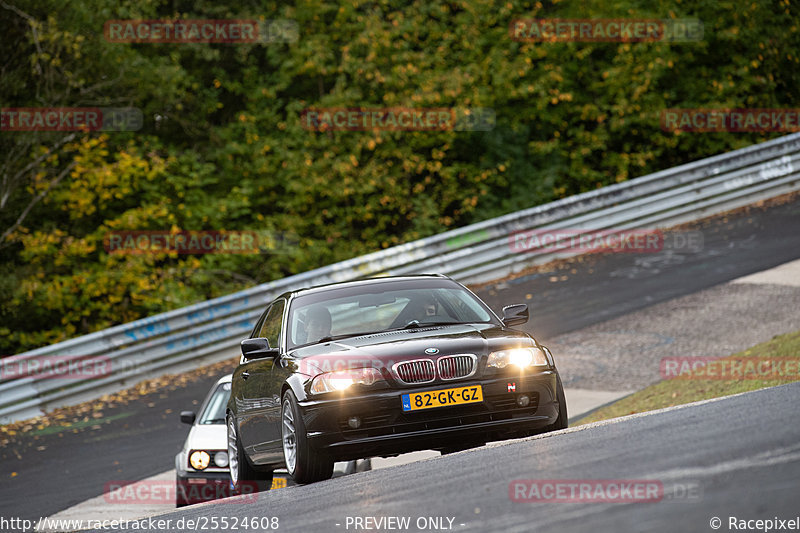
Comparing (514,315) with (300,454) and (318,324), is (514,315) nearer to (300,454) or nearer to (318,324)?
(318,324)

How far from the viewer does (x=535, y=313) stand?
50.7 ft

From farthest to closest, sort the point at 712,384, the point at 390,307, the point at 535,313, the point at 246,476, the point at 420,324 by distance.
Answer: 1. the point at 535,313
2. the point at 712,384
3. the point at 246,476
4. the point at 390,307
5. the point at 420,324

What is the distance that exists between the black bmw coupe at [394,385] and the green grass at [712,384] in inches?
118

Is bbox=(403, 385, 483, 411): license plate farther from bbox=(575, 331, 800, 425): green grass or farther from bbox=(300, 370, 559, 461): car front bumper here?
bbox=(575, 331, 800, 425): green grass

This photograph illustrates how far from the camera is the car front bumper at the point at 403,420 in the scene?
6.90 meters

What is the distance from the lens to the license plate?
6.94 metres

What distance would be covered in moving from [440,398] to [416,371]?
24cm

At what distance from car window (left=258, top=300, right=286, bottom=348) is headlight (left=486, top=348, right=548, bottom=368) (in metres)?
1.85

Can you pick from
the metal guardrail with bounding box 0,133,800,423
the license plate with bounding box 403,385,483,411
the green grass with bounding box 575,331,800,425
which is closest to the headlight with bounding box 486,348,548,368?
the license plate with bounding box 403,385,483,411

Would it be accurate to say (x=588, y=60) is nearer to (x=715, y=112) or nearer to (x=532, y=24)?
(x=532, y=24)

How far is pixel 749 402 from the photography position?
273 inches

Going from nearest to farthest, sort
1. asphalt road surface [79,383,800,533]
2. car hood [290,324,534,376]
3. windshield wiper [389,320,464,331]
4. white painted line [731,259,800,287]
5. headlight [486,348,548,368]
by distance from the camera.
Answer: asphalt road surface [79,383,800,533], car hood [290,324,534,376], headlight [486,348,548,368], windshield wiper [389,320,464,331], white painted line [731,259,800,287]

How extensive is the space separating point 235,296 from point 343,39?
454 inches

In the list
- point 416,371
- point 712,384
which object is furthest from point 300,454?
point 712,384
